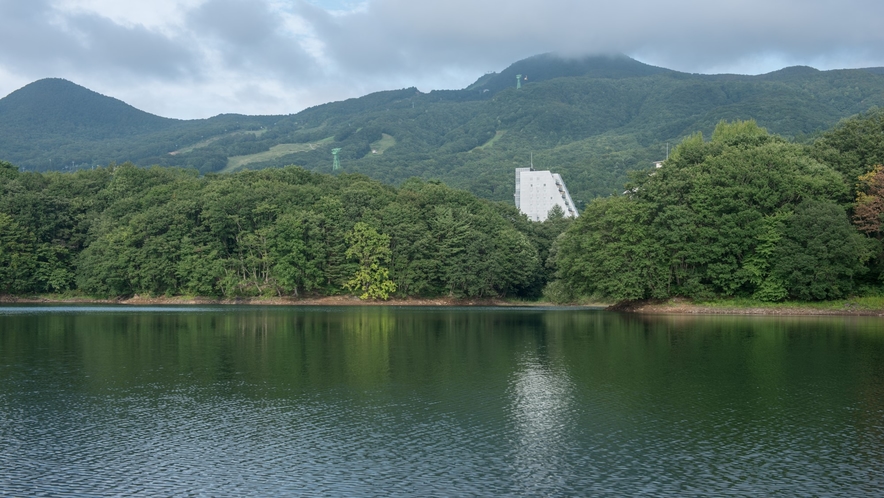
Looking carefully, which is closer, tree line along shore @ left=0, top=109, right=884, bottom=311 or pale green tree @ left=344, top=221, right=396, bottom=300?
tree line along shore @ left=0, top=109, right=884, bottom=311

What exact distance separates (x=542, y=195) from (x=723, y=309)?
3676 inches

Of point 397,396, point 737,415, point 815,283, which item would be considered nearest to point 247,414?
point 397,396

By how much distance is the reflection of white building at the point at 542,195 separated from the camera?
6476 inches

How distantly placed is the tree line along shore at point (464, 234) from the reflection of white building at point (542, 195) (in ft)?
149

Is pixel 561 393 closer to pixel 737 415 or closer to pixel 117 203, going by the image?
pixel 737 415

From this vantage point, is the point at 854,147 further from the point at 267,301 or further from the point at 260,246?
the point at 260,246

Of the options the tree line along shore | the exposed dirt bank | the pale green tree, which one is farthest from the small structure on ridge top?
the exposed dirt bank

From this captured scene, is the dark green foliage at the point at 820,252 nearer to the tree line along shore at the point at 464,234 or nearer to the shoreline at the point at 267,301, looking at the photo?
the tree line along shore at the point at 464,234

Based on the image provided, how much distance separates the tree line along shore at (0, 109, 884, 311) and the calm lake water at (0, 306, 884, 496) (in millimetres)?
24068

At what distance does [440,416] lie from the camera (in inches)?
1003

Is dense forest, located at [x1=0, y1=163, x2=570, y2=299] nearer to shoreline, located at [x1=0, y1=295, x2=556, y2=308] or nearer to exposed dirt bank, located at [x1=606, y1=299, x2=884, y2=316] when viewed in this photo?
shoreline, located at [x1=0, y1=295, x2=556, y2=308]

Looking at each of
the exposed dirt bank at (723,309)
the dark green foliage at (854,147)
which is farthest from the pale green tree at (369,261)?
the dark green foliage at (854,147)

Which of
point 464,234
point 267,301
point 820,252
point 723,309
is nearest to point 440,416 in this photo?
point 820,252

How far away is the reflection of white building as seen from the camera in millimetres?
164500
